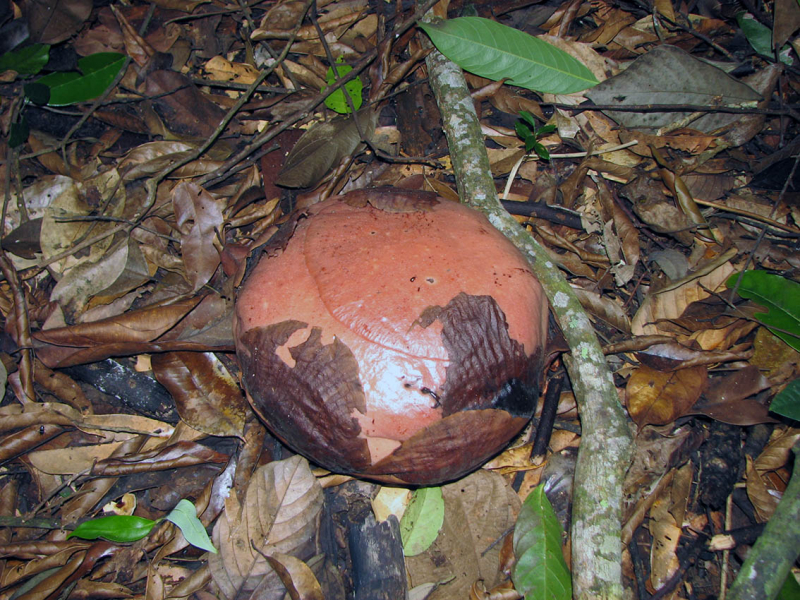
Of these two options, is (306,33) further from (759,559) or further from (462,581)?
A: (759,559)

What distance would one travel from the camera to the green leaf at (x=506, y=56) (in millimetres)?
2258

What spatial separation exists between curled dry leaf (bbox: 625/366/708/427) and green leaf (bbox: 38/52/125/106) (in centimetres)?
300

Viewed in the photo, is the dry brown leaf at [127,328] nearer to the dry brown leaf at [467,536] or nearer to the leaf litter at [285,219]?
the leaf litter at [285,219]

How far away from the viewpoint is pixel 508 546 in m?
1.85

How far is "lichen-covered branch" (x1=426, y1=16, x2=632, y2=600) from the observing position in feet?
5.12

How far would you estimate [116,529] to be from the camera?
1.84 metres

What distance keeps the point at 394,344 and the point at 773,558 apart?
1197 millimetres

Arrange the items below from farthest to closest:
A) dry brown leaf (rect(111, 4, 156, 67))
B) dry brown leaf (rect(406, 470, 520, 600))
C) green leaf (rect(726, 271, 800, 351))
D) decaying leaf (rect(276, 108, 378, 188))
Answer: dry brown leaf (rect(111, 4, 156, 67)) → decaying leaf (rect(276, 108, 378, 188)) → green leaf (rect(726, 271, 800, 351)) → dry brown leaf (rect(406, 470, 520, 600))

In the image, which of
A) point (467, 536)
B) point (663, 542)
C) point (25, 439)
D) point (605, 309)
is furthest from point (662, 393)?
point (25, 439)

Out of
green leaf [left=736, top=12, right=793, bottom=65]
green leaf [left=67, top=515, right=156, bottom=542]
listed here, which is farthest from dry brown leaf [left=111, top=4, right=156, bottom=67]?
green leaf [left=736, top=12, right=793, bottom=65]

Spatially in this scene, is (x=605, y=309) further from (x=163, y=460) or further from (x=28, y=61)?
(x=28, y=61)

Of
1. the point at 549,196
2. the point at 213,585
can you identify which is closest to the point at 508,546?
the point at 213,585

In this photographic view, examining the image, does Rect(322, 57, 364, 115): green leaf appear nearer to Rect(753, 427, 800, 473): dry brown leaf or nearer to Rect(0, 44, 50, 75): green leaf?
Rect(0, 44, 50, 75): green leaf

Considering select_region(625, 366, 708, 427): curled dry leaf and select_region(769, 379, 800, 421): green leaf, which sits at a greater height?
select_region(769, 379, 800, 421): green leaf
